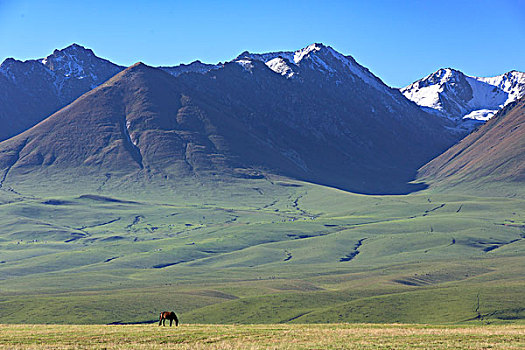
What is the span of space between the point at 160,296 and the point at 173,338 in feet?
427

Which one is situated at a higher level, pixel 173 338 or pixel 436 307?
pixel 173 338

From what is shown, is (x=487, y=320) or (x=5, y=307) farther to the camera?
(x=5, y=307)

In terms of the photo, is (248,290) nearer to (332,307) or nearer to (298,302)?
(298,302)

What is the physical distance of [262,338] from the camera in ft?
168

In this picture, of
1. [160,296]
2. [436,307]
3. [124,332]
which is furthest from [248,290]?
[124,332]

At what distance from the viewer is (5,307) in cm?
16750

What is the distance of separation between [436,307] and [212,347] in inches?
4647

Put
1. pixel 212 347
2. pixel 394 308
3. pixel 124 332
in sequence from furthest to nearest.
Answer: pixel 394 308
pixel 124 332
pixel 212 347

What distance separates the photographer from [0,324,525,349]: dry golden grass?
4741 cm

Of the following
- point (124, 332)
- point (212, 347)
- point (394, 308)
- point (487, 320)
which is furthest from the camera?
point (394, 308)

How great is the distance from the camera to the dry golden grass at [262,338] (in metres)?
47.4

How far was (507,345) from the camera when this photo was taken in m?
46.9

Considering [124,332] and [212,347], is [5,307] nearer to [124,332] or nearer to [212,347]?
[124,332]

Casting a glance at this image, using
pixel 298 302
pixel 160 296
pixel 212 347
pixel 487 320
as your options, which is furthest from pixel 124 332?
pixel 160 296
